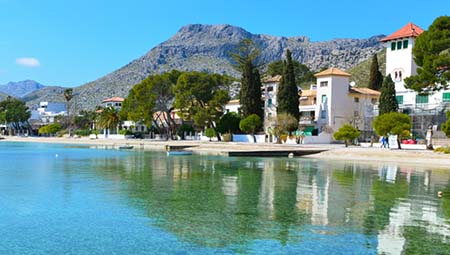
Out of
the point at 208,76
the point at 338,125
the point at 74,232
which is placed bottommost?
the point at 74,232

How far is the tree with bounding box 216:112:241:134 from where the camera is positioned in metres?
70.7

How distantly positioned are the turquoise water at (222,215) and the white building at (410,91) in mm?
29517

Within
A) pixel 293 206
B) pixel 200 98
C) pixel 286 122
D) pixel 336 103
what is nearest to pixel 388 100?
pixel 336 103

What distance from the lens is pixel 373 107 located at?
210 feet

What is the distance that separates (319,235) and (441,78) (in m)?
33.9

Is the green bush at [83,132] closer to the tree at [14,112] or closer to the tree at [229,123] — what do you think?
the tree at [14,112]

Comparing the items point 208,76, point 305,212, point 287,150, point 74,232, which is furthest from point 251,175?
point 208,76

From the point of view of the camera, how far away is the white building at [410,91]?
5493cm

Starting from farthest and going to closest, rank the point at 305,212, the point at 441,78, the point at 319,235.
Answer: the point at 441,78, the point at 305,212, the point at 319,235

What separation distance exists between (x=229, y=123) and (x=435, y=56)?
34103 millimetres

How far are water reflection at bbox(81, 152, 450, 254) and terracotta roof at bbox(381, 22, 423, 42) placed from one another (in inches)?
1446

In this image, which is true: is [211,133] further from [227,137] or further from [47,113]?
[47,113]

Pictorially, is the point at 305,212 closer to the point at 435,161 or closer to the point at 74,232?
the point at 74,232

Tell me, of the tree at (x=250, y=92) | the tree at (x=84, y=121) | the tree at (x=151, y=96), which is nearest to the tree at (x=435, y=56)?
the tree at (x=250, y=92)
